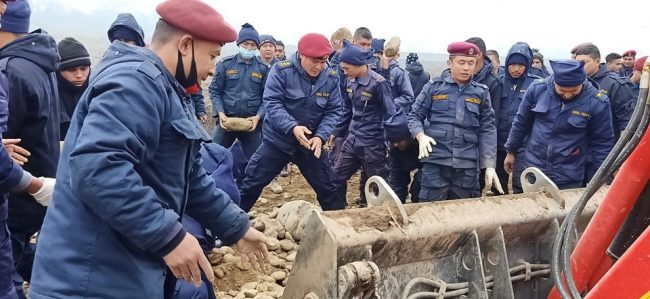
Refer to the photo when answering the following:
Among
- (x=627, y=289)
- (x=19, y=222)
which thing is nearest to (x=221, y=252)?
(x=19, y=222)

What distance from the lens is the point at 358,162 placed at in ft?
17.6

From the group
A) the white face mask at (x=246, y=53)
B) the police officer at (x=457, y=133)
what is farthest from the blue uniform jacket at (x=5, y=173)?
the white face mask at (x=246, y=53)

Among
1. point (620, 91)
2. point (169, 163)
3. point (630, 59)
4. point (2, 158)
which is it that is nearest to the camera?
point (169, 163)

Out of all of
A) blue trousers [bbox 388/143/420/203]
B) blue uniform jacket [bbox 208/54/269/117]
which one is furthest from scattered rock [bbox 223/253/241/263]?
blue uniform jacket [bbox 208/54/269/117]

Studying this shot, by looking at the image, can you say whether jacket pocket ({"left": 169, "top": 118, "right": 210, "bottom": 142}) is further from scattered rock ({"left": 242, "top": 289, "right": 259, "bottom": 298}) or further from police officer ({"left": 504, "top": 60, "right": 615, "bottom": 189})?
police officer ({"left": 504, "top": 60, "right": 615, "bottom": 189})

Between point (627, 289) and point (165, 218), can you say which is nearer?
point (627, 289)

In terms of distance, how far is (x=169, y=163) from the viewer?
1777 millimetres

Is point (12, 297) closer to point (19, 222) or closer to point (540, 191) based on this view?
point (19, 222)

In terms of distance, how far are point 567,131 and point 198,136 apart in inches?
127

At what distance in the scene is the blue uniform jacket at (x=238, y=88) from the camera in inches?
232

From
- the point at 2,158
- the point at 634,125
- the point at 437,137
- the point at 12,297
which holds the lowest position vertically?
the point at 12,297

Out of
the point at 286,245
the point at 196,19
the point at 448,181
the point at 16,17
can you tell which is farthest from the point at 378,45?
the point at 196,19

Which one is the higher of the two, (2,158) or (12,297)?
(2,158)

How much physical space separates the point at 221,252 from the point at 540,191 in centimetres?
220
